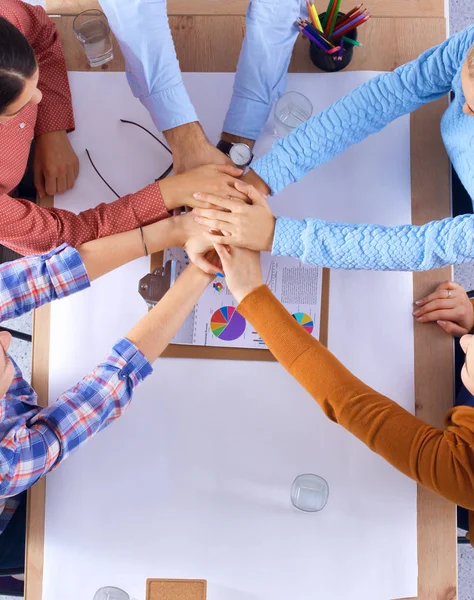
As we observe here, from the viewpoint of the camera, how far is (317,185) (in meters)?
1.19

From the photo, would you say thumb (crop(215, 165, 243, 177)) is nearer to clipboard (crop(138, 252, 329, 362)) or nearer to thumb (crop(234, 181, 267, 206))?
thumb (crop(234, 181, 267, 206))

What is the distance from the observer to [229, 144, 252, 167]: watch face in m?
1.17

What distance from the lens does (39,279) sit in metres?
1.07

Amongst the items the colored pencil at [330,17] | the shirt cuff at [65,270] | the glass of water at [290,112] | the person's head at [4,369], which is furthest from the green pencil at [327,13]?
→ the person's head at [4,369]

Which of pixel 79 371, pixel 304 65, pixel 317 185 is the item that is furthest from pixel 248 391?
pixel 304 65

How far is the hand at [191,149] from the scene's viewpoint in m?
1.17

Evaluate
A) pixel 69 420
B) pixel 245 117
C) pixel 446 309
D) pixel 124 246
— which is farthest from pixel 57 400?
pixel 446 309

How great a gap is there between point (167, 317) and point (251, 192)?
1.00 ft

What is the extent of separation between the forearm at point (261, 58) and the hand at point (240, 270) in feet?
0.85

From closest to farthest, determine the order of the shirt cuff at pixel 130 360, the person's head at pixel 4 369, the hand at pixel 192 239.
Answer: the person's head at pixel 4 369 < the shirt cuff at pixel 130 360 < the hand at pixel 192 239

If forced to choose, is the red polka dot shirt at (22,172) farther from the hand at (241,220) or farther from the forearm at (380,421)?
the forearm at (380,421)

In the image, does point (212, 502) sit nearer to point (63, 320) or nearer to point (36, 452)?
point (36, 452)

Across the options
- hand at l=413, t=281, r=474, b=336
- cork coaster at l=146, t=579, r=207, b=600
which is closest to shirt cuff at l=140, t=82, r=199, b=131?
hand at l=413, t=281, r=474, b=336

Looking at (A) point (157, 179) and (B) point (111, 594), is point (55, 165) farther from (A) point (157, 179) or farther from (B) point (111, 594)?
(B) point (111, 594)
